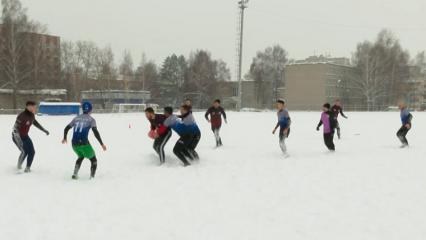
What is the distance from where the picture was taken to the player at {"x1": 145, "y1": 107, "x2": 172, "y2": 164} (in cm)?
1234

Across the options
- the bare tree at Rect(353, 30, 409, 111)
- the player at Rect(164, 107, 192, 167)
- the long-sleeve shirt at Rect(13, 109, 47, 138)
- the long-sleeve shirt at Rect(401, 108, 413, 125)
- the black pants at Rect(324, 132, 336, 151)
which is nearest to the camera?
the long-sleeve shirt at Rect(13, 109, 47, 138)

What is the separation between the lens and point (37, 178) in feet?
34.3

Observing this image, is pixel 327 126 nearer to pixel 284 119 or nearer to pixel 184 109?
pixel 284 119

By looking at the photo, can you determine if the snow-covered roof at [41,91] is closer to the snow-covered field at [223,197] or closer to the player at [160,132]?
the snow-covered field at [223,197]

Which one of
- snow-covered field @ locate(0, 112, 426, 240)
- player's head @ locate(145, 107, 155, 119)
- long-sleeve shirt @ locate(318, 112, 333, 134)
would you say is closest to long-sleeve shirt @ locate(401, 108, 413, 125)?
snow-covered field @ locate(0, 112, 426, 240)

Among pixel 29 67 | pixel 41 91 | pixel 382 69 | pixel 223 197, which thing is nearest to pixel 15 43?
pixel 29 67

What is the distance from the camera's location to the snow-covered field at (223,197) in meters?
6.46

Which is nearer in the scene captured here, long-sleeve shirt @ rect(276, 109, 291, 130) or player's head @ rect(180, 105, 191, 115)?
player's head @ rect(180, 105, 191, 115)

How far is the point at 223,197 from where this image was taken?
841 centimetres

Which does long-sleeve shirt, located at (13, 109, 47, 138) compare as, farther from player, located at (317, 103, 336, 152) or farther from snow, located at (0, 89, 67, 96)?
snow, located at (0, 89, 67, 96)

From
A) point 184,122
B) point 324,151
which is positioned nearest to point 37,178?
point 184,122

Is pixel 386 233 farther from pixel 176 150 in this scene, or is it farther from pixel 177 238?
pixel 176 150

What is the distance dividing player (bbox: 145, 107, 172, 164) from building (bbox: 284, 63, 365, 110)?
7117 cm

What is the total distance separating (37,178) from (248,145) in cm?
870
